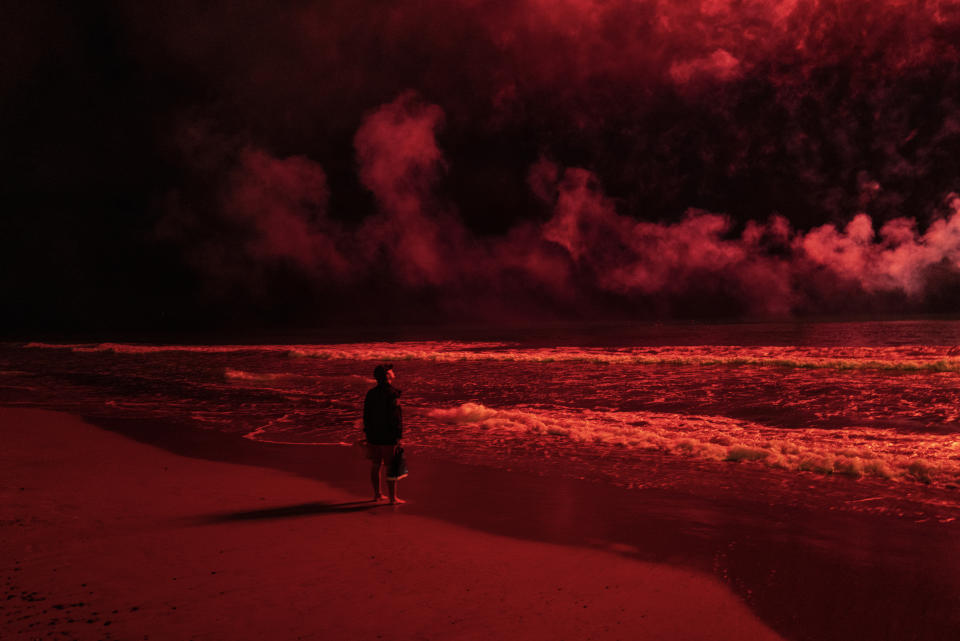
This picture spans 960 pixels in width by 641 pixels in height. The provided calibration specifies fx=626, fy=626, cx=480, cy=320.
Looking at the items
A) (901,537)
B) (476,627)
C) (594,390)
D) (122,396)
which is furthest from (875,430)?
(122,396)

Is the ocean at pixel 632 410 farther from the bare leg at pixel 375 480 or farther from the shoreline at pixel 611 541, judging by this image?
the bare leg at pixel 375 480

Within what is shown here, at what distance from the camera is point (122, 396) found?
67.5 ft

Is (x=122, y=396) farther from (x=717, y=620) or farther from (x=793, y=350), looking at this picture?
(x=793, y=350)

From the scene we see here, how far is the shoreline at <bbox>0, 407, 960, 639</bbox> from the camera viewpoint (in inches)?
187

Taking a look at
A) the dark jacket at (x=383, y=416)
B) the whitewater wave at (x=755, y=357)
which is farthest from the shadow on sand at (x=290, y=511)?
the whitewater wave at (x=755, y=357)

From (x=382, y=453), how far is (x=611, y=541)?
303 cm

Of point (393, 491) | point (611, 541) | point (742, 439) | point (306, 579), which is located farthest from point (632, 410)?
point (306, 579)

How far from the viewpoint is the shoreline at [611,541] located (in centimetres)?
476

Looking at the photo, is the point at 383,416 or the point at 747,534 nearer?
the point at 747,534

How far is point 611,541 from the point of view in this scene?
6426 mm

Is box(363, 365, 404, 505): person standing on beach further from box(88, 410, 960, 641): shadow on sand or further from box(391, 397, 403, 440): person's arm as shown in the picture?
box(88, 410, 960, 641): shadow on sand

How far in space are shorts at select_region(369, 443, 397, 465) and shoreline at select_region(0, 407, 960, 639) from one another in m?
0.59

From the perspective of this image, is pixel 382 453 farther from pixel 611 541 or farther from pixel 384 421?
pixel 611 541

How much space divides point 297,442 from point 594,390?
35.3ft
